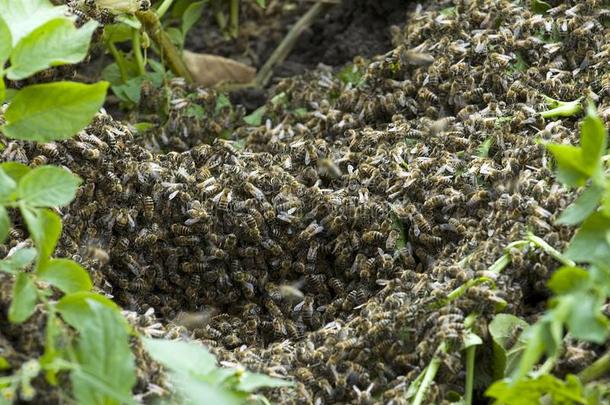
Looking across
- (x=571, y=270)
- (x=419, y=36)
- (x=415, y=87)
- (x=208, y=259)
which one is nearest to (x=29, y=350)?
(x=208, y=259)

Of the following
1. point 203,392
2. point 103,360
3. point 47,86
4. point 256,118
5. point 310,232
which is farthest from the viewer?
point 256,118

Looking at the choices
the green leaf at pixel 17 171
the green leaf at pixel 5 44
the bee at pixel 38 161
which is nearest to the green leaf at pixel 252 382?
the green leaf at pixel 17 171

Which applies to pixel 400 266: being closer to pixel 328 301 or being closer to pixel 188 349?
pixel 328 301

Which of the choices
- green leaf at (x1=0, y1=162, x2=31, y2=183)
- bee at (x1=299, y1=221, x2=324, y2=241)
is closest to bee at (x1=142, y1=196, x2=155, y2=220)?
bee at (x1=299, y1=221, x2=324, y2=241)

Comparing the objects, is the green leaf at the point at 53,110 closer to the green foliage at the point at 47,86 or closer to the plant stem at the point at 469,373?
the green foliage at the point at 47,86

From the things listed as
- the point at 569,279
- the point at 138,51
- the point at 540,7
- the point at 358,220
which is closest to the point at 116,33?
the point at 138,51

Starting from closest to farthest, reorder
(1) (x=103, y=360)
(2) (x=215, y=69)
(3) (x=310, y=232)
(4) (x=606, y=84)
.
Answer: (1) (x=103, y=360), (3) (x=310, y=232), (4) (x=606, y=84), (2) (x=215, y=69)

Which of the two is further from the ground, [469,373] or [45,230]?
[45,230]

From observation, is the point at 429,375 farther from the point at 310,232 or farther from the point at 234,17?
the point at 234,17
